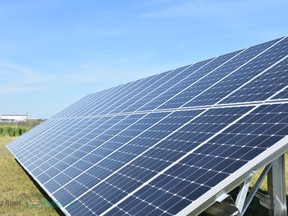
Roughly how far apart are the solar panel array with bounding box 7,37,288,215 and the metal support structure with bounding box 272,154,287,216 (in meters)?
1.25

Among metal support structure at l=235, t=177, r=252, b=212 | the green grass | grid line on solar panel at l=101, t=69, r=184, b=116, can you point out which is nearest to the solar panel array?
metal support structure at l=235, t=177, r=252, b=212

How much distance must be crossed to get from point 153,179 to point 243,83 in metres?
4.82

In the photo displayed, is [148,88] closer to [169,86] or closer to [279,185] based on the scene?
[169,86]

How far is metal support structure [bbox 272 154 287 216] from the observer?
8242 millimetres

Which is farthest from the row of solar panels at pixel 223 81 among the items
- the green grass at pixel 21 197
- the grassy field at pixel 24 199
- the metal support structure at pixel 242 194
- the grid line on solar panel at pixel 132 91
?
the green grass at pixel 21 197

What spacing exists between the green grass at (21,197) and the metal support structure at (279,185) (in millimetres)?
7508

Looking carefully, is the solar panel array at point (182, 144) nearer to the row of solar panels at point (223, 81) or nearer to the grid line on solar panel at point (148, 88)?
the row of solar panels at point (223, 81)

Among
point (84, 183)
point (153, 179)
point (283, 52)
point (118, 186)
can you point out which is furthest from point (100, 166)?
point (283, 52)

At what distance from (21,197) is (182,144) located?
8.67 meters

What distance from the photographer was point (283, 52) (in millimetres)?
11656

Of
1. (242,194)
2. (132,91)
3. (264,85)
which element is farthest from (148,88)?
(242,194)

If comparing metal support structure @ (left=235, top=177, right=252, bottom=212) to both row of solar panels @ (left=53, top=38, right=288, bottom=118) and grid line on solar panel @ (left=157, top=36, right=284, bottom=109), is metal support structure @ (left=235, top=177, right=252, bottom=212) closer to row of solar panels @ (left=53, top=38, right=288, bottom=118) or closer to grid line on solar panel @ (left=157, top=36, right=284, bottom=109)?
row of solar panels @ (left=53, top=38, right=288, bottom=118)

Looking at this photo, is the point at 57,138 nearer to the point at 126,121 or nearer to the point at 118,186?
the point at 126,121

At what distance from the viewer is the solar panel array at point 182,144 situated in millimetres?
6734
